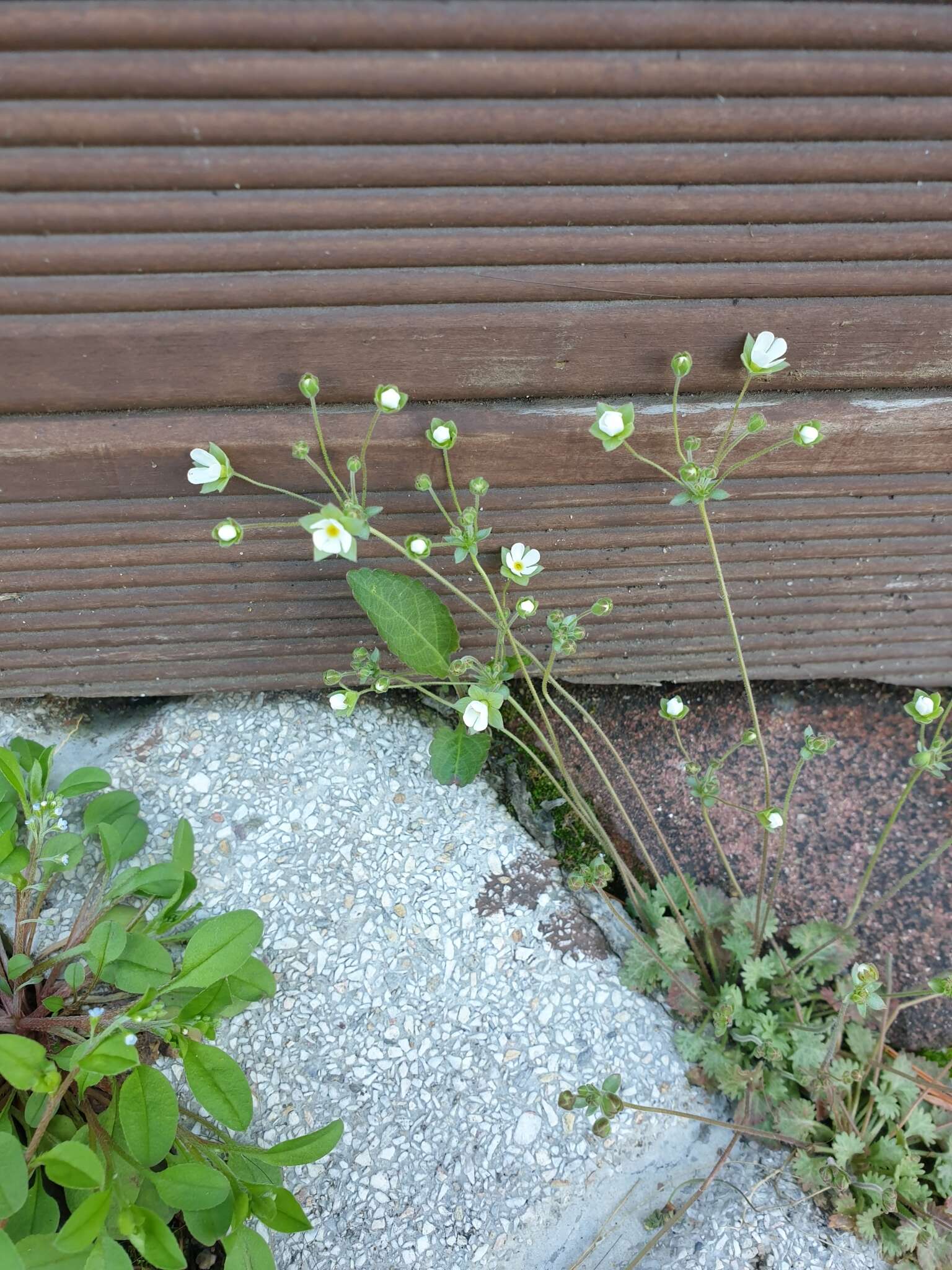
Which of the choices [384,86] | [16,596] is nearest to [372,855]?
[16,596]

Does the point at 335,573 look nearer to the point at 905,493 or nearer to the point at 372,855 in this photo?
the point at 372,855

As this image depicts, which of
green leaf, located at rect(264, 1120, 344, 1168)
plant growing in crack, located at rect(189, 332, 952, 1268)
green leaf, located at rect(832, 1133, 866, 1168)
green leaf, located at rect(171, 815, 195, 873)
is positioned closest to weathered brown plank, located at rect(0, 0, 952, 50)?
plant growing in crack, located at rect(189, 332, 952, 1268)

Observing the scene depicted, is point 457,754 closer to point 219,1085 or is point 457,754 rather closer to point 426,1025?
point 426,1025

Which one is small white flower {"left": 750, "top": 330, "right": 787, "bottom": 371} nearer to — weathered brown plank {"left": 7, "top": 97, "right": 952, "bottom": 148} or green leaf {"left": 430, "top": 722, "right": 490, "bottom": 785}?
weathered brown plank {"left": 7, "top": 97, "right": 952, "bottom": 148}

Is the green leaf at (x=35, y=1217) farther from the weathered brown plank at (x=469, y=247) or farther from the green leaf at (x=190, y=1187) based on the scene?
the weathered brown plank at (x=469, y=247)

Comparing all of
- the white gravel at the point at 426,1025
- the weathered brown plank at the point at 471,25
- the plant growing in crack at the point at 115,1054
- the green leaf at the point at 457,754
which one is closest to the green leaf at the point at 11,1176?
the plant growing in crack at the point at 115,1054

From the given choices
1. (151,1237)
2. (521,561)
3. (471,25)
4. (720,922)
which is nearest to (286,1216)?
(151,1237)
